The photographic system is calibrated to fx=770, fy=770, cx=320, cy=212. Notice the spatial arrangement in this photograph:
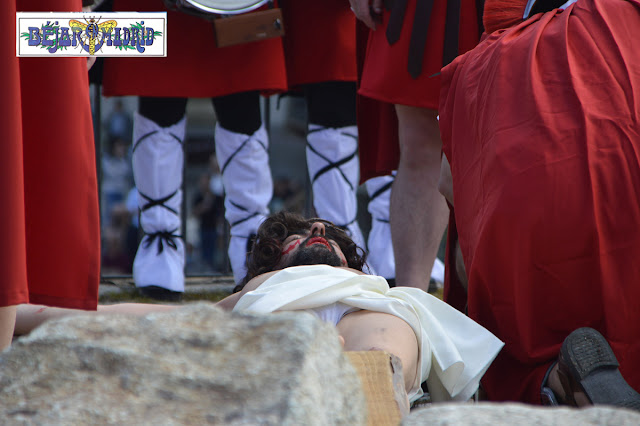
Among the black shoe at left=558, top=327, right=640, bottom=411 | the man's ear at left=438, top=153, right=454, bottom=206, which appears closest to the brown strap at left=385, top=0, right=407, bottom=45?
the man's ear at left=438, top=153, right=454, bottom=206

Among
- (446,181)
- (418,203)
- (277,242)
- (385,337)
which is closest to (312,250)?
(277,242)

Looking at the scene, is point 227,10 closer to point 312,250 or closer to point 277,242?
point 277,242

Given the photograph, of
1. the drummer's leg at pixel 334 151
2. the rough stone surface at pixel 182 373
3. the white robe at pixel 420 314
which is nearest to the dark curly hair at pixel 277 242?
the white robe at pixel 420 314

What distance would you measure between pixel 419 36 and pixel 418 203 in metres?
0.57

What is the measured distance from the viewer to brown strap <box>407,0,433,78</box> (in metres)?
2.62

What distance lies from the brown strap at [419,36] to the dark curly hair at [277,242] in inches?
24.2

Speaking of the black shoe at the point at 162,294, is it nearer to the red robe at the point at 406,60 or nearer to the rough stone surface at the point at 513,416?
the red robe at the point at 406,60

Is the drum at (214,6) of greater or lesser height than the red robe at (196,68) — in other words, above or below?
above

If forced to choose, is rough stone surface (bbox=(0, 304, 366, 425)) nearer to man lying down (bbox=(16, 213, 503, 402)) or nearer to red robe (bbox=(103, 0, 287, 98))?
man lying down (bbox=(16, 213, 503, 402))

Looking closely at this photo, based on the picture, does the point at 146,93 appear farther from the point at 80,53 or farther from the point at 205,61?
the point at 80,53

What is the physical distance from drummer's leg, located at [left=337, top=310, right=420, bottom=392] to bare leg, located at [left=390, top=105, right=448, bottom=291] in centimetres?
91

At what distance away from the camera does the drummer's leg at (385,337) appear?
1.56m

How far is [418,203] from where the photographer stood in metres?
2.65

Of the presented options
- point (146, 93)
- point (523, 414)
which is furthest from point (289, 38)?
point (523, 414)
